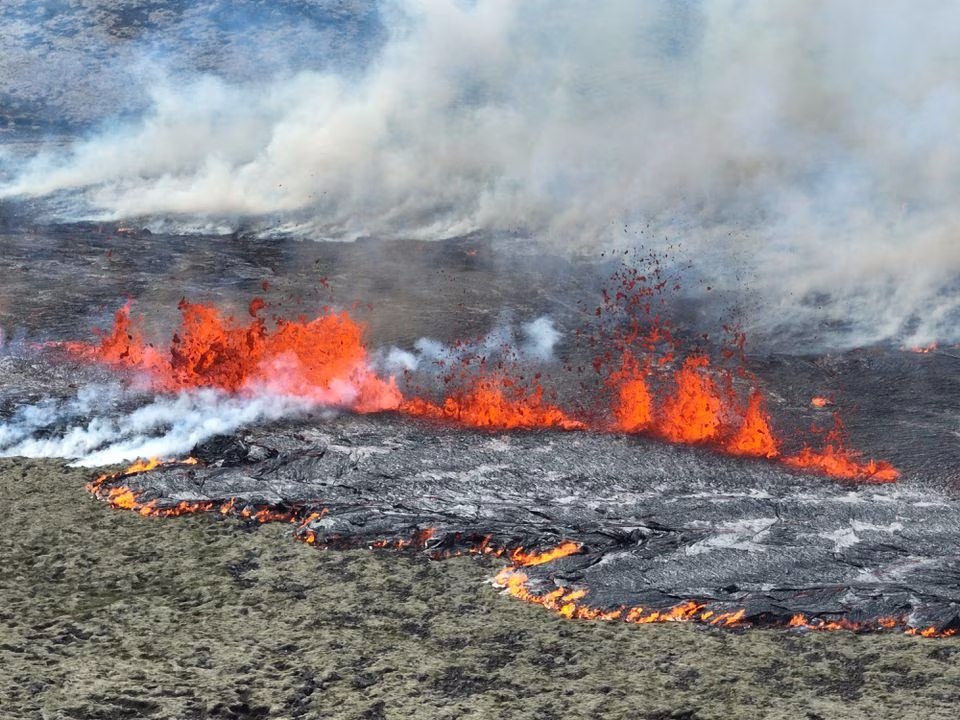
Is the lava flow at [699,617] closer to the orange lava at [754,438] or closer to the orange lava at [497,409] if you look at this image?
the orange lava at [754,438]

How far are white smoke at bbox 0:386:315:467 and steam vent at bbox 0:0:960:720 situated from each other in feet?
0.21

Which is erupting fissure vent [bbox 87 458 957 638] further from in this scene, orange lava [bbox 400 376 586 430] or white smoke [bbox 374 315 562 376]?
white smoke [bbox 374 315 562 376]

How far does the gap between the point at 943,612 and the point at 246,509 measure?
7260mm

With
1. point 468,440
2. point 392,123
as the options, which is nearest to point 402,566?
point 468,440

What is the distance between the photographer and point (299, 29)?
45875mm

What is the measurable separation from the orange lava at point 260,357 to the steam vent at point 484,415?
3.1 inches

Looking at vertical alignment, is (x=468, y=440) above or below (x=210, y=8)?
below

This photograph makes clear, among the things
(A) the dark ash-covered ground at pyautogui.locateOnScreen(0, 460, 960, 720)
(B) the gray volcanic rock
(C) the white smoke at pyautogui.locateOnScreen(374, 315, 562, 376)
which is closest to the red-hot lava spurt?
(C) the white smoke at pyautogui.locateOnScreen(374, 315, 562, 376)

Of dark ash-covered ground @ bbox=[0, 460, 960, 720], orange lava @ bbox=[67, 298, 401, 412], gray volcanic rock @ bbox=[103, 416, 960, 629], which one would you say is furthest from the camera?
orange lava @ bbox=[67, 298, 401, 412]

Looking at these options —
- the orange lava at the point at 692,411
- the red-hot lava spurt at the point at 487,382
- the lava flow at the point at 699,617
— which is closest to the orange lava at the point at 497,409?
the red-hot lava spurt at the point at 487,382

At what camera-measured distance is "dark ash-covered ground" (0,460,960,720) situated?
8367 mm

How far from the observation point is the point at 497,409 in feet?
48.8

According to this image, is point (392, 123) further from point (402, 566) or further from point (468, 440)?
point (402, 566)

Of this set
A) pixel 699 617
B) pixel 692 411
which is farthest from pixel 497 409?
pixel 699 617
